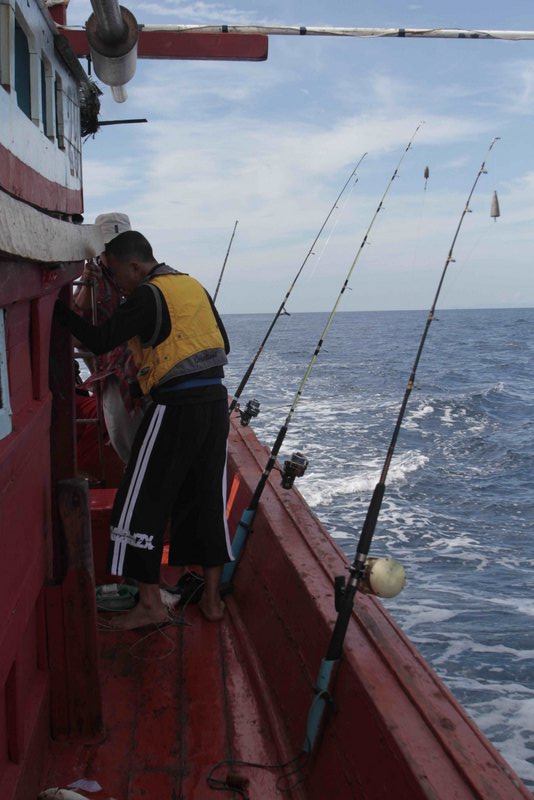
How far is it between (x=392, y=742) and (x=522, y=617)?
492 cm

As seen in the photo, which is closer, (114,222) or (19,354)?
(19,354)

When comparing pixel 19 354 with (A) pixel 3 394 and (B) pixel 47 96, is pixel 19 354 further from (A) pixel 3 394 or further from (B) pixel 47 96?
(B) pixel 47 96

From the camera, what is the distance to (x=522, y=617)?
616 cm

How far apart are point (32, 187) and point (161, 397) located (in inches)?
44.4

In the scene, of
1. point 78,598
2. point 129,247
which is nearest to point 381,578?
point 78,598

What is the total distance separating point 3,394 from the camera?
5.16 ft

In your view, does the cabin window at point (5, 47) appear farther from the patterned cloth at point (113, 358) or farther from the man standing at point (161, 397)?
the patterned cloth at point (113, 358)

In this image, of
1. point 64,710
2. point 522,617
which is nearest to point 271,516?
point 64,710

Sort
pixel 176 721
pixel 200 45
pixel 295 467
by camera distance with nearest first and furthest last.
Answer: pixel 176 721, pixel 295 467, pixel 200 45

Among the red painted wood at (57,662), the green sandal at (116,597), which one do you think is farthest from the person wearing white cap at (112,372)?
→ the red painted wood at (57,662)

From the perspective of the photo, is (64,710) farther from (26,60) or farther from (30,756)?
(26,60)

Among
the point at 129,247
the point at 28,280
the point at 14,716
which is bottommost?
the point at 14,716

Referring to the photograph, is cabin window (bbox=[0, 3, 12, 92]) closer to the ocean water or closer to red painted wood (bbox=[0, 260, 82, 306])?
red painted wood (bbox=[0, 260, 82, 306])

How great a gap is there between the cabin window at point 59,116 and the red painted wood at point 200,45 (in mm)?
1481
